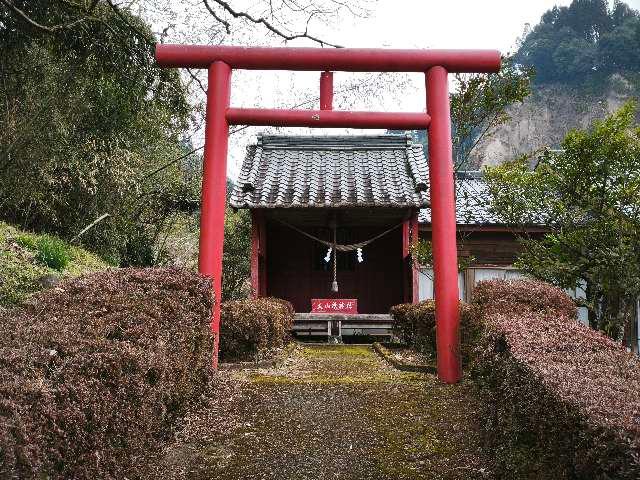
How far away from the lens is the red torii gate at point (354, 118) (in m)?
5.20

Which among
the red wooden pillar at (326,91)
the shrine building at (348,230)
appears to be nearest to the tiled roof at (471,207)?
the shrine building at (348,230)

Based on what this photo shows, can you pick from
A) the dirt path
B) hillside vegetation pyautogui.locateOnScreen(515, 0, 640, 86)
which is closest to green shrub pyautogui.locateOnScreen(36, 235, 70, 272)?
the dirt path

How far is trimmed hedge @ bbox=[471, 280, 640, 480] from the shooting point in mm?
1720

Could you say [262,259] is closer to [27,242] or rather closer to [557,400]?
[27,242]

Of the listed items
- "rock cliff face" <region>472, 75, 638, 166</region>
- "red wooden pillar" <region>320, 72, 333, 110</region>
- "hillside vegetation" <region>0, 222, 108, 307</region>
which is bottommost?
"hillside vegetation" <region>0, 222, 108, 307</region>

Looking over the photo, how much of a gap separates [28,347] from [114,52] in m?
8.07

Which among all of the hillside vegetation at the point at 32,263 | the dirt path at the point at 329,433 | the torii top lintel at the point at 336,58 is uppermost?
the torii top lintel at the point at 336,58

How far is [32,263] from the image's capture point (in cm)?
883

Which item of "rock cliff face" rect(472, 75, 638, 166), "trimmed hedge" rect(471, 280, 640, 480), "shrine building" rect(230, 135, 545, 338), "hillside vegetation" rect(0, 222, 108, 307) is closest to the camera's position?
"trimmed hedge" rect(471, 280, 640, 480)

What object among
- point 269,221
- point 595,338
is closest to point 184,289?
point 595,338

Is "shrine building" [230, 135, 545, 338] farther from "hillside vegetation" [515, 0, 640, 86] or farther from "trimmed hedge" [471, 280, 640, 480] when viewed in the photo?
"hillside vegetation" [515, 0, 640, 86]

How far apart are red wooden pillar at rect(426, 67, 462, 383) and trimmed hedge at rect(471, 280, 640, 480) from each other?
93 centimetres

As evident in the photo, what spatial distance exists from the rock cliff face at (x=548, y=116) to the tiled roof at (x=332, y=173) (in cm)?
3440

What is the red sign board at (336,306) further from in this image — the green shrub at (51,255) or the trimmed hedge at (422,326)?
the green shrub at (51,255)
